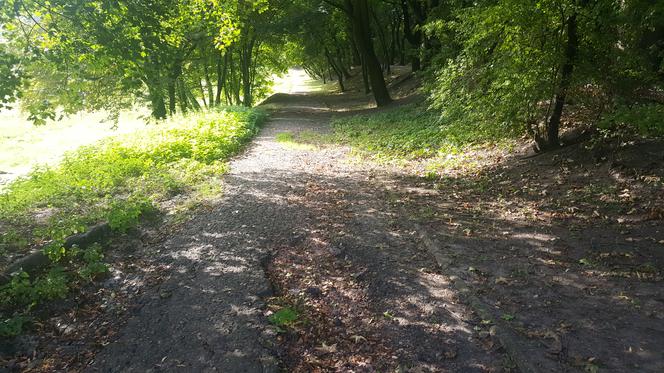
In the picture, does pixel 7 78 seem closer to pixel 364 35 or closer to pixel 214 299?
pixel 214 299

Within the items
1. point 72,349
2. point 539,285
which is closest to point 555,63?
point 539,285

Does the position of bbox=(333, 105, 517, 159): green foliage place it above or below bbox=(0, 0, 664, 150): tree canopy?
below

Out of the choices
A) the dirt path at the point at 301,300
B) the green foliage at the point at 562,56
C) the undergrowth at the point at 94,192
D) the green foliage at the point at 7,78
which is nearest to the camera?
the dirt path at the point at 301,300

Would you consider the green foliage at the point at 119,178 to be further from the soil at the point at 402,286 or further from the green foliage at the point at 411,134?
the green foliage at the point at 411,134

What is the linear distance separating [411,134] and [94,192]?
8541mm

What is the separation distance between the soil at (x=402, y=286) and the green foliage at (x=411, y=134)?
72.7 inches

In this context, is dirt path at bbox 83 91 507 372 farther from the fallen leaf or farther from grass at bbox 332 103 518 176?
grass at bbox 332 103 518 176

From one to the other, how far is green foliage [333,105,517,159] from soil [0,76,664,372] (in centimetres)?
185

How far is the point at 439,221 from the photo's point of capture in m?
6.38

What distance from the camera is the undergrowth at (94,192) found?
15.4 ft

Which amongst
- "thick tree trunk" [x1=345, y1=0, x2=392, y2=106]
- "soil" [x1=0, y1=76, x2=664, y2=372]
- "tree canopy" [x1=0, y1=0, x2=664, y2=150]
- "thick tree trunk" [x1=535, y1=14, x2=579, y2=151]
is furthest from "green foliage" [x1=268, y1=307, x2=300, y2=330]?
"thick tree trunk" [x1=345, y1=0, x2=392, y2=106]

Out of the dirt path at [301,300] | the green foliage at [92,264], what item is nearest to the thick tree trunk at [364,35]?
the dirt path at [301,300]

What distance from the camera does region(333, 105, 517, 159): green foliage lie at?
9144mm

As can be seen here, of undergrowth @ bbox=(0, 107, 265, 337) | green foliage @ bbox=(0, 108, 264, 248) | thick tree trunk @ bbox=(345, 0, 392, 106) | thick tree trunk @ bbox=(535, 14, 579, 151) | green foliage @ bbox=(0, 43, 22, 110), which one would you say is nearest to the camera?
undergrowth @ bbox=(0, 107, 265, 337)
